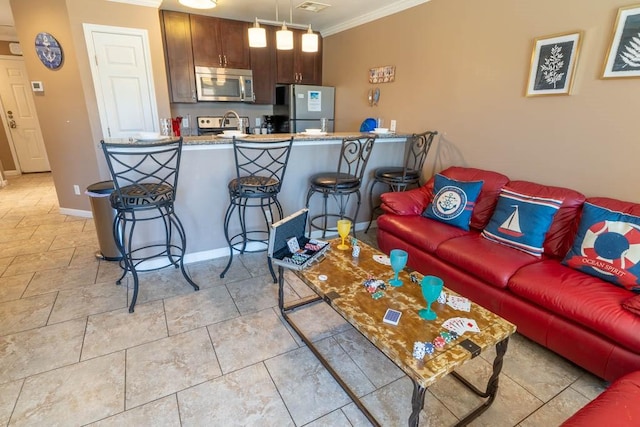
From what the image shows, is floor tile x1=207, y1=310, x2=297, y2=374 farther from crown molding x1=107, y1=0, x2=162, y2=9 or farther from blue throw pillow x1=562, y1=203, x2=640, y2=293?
crown molding x1=107, y1=0, x2=162, y2=9

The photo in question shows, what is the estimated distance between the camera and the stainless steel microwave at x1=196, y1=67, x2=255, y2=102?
4477 mm

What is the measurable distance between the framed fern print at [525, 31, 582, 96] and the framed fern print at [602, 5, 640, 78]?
206mm

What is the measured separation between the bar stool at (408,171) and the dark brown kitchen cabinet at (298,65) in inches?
93.5

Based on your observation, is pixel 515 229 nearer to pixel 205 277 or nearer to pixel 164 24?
pixel 205 277

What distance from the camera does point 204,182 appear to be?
2.80 metres

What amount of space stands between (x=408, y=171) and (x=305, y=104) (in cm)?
215

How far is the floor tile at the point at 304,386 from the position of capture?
156 cm

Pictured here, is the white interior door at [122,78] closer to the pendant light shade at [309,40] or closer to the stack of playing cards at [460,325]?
the pendant light shade at [309,40]

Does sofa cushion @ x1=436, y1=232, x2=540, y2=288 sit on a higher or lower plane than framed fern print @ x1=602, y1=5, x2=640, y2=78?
lower

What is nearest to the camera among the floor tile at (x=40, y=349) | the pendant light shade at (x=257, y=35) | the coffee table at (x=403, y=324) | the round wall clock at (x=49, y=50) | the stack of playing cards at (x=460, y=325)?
the coffee table at (x=403, y=324)

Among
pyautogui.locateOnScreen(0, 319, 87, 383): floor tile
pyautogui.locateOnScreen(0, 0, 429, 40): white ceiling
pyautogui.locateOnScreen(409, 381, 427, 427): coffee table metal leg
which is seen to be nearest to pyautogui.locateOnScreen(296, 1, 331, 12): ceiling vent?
pyautogui.locateOnScreen(0, 0, 429, 40): white ceiling

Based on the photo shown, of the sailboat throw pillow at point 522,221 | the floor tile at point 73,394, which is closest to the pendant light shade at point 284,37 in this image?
the sailboat throw pillow at point 522,221

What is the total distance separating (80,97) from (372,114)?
3480 millimetres

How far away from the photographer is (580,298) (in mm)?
1725
